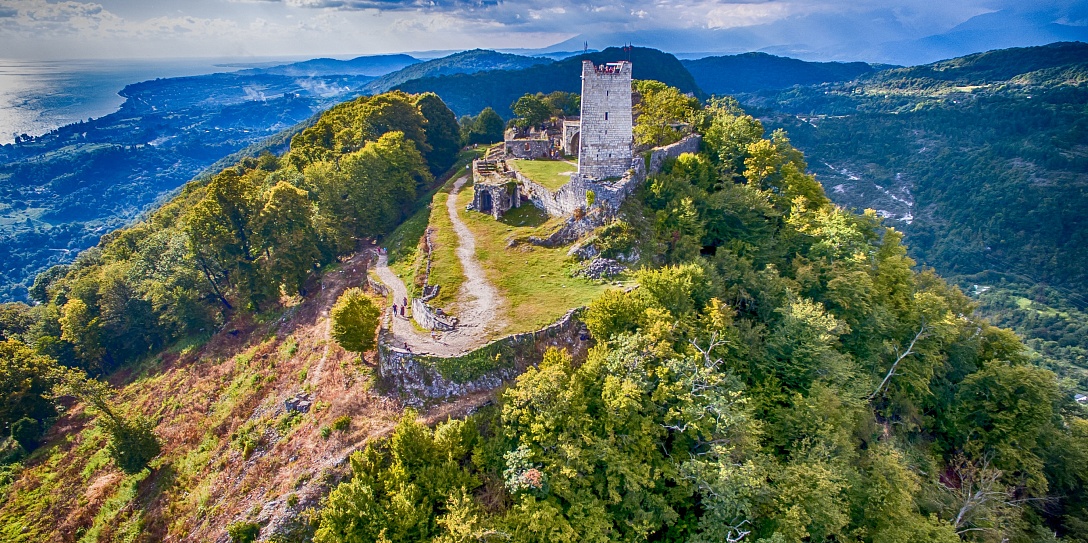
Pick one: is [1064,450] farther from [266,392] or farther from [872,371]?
[266,392]

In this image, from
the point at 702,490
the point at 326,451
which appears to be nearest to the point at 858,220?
the point at 702,490

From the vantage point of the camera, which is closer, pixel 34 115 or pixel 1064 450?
pixel 1064 450

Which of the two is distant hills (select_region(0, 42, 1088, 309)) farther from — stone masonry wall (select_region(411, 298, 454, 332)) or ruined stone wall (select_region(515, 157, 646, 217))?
stone masonry wall (select_region(411, 298, 454, 332))

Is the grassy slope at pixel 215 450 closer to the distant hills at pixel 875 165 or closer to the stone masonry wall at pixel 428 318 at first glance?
the stone masonry wall at pixel 428 318

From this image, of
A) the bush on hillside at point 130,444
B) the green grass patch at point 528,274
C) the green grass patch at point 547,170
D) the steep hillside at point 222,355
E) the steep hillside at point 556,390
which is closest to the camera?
the steep hillside at point 556,390

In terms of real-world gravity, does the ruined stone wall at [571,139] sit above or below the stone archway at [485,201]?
above

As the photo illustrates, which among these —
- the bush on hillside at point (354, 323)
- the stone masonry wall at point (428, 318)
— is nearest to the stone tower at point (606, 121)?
the stone masonry wall at point (428, 318)

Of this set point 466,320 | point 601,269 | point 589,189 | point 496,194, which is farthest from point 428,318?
point 496,194
